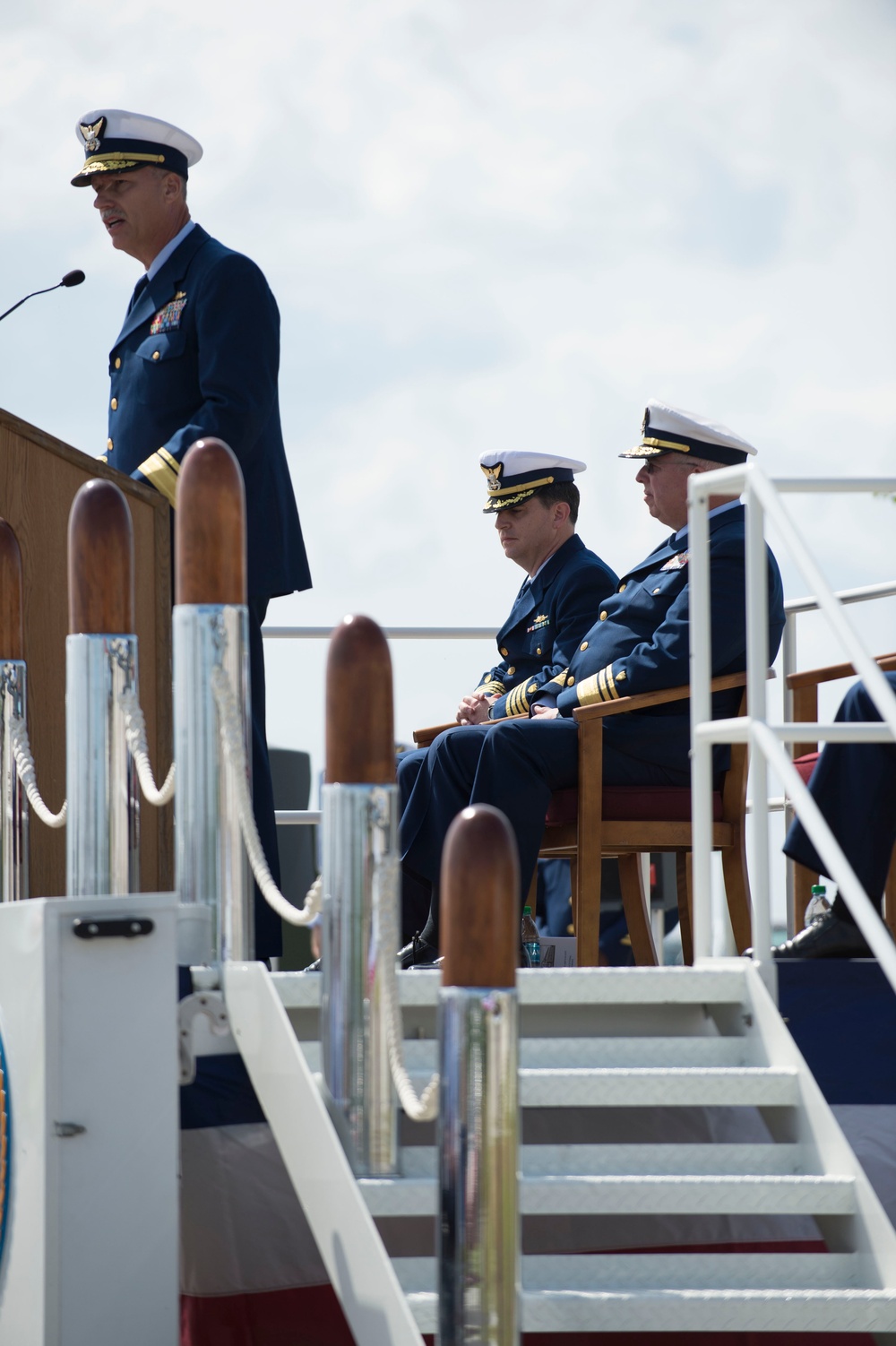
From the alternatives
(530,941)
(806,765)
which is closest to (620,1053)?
(806,765)

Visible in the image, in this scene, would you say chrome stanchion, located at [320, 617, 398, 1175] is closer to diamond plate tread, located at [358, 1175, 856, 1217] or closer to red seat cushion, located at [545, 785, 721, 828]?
diamond plate tread, located at [358, 1175, 856, 1217]

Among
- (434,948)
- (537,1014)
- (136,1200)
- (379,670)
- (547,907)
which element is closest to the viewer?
(379,670)

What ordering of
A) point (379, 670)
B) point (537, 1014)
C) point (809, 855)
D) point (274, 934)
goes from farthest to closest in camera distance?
point (274, 934) → point (809, 855) → point (537, 1014) → point (379, 670)

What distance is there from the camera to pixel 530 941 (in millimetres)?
5277

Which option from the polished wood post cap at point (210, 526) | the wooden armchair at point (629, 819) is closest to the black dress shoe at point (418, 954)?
the wooden armchair at point (629, 819)

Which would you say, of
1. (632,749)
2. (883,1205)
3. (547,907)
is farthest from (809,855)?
(547,907)

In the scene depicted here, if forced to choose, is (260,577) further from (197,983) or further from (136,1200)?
(136,1200)

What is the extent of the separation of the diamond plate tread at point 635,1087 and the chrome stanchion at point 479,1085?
838 mm

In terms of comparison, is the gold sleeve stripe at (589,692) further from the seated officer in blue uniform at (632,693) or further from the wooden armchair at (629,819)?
the wooden armchair at (629,819)

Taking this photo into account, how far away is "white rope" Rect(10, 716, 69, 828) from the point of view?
309 cm

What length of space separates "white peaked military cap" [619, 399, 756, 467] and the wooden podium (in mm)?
1746

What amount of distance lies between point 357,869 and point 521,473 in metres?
3.42

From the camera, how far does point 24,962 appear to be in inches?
99.5

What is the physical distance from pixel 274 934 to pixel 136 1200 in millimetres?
1713
